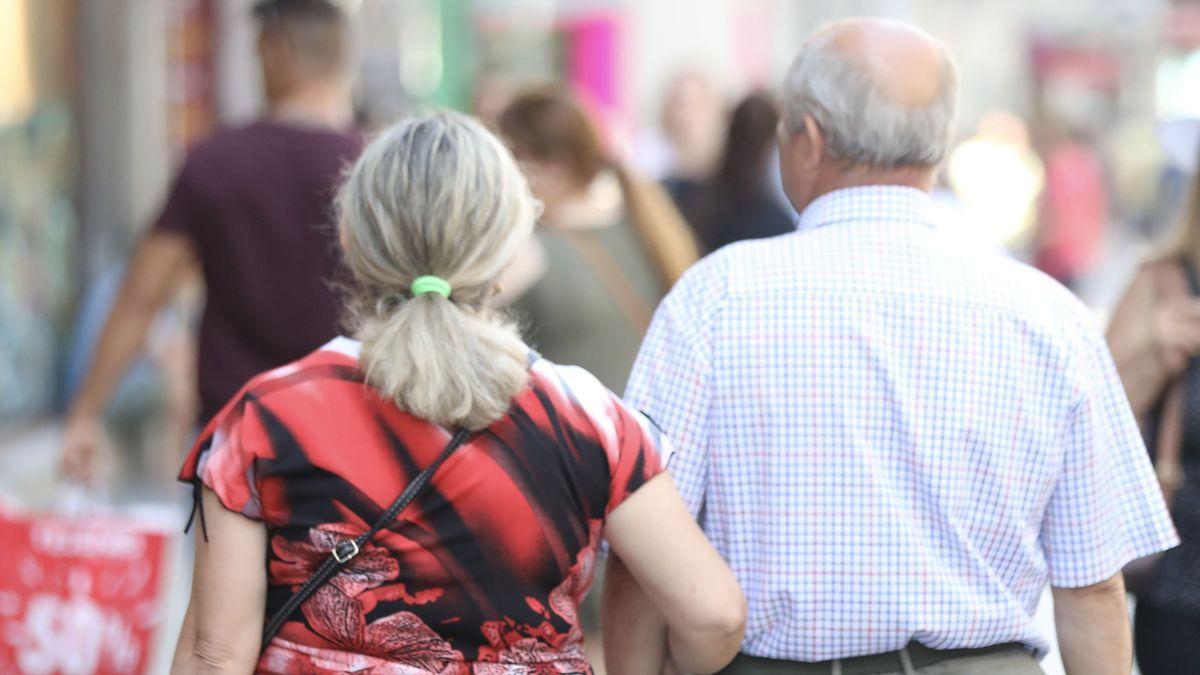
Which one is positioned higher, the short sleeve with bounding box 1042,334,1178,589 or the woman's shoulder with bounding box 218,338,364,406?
the woman's shoulder with bounding box 218,338,364,406

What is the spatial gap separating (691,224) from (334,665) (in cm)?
479

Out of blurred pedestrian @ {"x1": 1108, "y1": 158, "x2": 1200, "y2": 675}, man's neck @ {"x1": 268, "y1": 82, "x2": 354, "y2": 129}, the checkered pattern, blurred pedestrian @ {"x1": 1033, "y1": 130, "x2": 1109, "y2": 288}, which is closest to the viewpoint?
the checkered pattern

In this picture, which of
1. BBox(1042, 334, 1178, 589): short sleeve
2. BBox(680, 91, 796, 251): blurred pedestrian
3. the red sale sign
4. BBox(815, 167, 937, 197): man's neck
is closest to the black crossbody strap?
BBox(815, 167, 937, 197): man's neck

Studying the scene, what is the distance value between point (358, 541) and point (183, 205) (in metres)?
2.36

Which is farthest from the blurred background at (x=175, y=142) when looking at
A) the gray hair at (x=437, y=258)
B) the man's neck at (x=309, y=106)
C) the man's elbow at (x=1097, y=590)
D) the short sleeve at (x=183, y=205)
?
the gray hair at (x=437, y=258)

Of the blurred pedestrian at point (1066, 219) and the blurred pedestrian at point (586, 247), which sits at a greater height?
the blurred pedestrian at point (586, 247)

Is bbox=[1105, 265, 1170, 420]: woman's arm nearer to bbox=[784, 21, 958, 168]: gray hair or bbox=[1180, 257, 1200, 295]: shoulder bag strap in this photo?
bbox=[1180, 257, 1200, 295]: shoulder bag strap

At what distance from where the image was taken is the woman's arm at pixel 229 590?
8.32 feet

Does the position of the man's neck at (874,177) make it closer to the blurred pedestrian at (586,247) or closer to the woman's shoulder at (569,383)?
the woman's shoulder at (569,383)

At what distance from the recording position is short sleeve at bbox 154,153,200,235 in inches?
182

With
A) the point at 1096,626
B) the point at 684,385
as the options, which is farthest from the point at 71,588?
the point at 1096,626

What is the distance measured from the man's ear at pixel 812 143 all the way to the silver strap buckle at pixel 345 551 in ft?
3.38

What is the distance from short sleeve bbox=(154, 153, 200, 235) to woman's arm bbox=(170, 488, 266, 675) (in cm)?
221

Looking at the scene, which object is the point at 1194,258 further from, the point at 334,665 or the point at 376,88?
the point at 376,88
